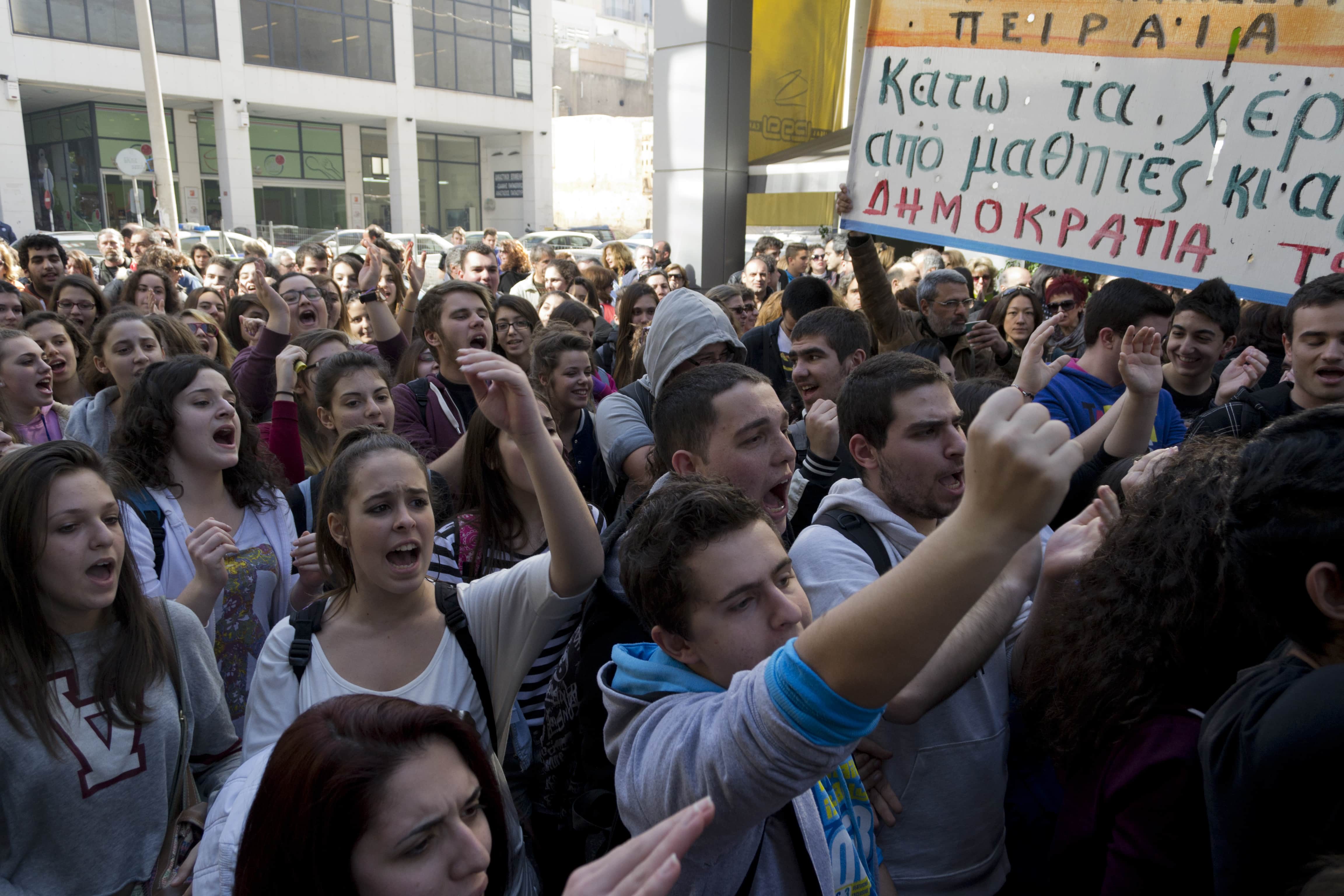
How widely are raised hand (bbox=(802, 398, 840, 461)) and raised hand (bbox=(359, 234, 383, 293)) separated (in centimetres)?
382

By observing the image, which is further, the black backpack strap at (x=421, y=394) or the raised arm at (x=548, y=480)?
the black backpack strap at (x=421, y=394)

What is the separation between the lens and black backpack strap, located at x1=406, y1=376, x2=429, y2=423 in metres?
4.24

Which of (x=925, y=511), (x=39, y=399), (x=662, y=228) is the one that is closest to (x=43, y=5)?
(x=662, y=228)

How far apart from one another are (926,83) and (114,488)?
365cm

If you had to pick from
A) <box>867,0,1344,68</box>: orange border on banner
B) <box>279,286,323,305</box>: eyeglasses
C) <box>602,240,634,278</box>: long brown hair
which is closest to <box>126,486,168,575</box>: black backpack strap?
<box>279,286,323,305</box>: eyeglasses

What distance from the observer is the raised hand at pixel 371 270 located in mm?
5895

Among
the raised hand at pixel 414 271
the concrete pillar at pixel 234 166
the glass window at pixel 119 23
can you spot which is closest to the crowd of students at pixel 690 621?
the raised hand at pixel 414 271

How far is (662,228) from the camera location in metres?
9.45

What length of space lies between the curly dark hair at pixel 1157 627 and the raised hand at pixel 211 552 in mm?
2269

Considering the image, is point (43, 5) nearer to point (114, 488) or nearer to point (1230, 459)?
point (114, 488)

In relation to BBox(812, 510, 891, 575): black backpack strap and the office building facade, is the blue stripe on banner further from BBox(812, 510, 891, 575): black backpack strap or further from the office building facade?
the office building facade

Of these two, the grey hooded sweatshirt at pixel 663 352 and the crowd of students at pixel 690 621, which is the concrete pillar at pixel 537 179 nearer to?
the crowd of students at pixel 690 621

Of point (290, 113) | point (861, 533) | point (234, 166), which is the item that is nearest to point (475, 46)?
point (290, 113)

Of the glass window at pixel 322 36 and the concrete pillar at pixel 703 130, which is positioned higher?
the glass window at pixel 322 36
